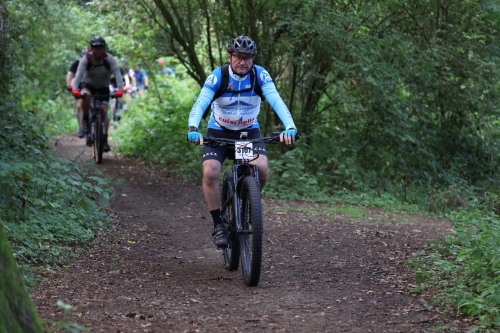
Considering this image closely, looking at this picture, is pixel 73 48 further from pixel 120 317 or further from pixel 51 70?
pixel 120 317

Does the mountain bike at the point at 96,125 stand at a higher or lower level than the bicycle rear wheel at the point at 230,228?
higher

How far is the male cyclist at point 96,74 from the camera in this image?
13117mm

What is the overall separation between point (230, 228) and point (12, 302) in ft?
10.5

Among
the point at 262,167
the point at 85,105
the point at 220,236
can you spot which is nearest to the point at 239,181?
the point at 262,167

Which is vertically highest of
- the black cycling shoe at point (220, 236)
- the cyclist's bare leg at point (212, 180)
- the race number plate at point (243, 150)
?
the race number plate at point (243, 150)

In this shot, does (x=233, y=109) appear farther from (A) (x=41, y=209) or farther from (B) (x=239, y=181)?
(A) (x=41, y=209)

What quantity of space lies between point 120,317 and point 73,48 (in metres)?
21.2

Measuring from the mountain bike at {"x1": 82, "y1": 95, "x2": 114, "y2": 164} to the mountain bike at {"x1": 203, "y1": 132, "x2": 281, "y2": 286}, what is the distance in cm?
722

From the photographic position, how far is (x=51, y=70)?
23.2m

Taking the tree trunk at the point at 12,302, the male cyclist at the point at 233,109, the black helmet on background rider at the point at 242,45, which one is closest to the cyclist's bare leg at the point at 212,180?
the male cyclist at the point at 233,109

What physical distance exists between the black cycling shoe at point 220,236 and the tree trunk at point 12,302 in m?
3.03

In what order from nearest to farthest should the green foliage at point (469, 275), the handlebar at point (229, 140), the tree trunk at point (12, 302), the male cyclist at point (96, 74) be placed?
the tree trunk at point (12, 302), the green foliage at point (469, 275), the handlebar at point (229, 140), the male cyclist at point (96, 74)

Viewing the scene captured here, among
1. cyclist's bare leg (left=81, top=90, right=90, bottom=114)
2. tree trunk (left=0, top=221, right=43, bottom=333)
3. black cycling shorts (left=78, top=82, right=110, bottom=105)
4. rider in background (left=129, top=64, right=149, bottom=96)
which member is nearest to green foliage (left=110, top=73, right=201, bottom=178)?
cyclist's bare leg (left=81, top=90, right=90, bottom=114)

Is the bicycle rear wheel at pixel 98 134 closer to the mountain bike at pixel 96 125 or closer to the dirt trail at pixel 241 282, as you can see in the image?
the mountain bike at pixel 96 125
